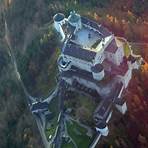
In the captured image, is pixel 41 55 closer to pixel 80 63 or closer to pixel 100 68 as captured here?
pixel 80 63

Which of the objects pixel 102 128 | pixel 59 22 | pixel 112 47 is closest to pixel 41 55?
pixel 59 22

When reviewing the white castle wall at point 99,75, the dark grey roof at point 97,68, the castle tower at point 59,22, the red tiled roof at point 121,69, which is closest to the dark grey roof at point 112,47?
the red tiled roof at point 121,69

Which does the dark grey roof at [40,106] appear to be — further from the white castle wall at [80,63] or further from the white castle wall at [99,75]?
the white castle wall at [99,75]

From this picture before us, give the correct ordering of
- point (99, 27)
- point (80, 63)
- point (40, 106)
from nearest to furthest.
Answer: point (80, 63) < point (40, 106) < point (99, 27)

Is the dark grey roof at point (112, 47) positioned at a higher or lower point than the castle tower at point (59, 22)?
higher

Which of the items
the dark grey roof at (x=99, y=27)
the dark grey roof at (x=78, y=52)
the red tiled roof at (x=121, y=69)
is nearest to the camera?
the dark grey roof at (x=78, y=52)

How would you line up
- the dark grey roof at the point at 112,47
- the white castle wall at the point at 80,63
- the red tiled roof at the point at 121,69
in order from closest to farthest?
1. the red tiled roof at the point at 121,69
2. the dark grey roof at the point at 112,47
3. the white castle wall at the point at 80,63
